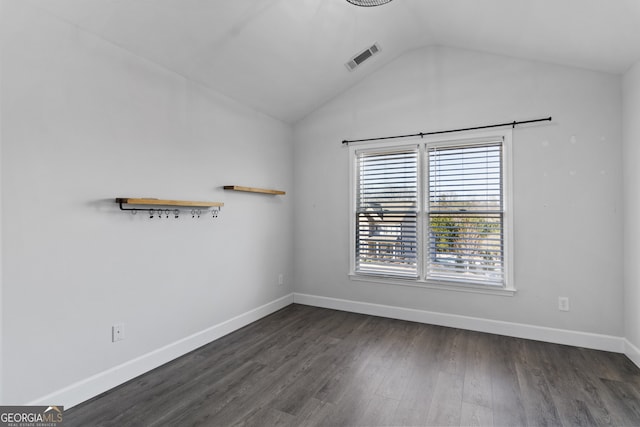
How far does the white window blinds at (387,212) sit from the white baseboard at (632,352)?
1873 millimetres

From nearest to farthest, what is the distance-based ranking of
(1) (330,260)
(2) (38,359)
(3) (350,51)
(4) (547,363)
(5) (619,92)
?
(2) (38,359), (4) (547,363), (5) (619,92), (3) (350,51), (1) (330,260)

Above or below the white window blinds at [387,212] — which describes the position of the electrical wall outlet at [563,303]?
below

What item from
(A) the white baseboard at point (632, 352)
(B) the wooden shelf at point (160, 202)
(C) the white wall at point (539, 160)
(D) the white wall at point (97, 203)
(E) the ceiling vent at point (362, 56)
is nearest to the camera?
(D) the white wall at point (97, 203)

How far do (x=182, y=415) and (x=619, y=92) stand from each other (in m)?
4.34

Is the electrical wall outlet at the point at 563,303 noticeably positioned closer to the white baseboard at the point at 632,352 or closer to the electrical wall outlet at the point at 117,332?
the white baseboard at the point at 632,352

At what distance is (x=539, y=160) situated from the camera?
321 centimetres

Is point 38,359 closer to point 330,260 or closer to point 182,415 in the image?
point 182,415

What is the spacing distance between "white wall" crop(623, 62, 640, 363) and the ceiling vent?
2239mm

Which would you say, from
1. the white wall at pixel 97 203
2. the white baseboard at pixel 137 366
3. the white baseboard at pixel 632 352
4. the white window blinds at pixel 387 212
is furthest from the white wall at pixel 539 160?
the white wall at pixel 97 203

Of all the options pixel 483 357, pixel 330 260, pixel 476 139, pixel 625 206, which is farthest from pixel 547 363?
pixel 330 260

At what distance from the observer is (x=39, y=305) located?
2.02 meters

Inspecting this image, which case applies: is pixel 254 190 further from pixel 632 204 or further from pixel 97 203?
pixel 632 204

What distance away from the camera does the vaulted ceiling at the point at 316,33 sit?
2.28 meters

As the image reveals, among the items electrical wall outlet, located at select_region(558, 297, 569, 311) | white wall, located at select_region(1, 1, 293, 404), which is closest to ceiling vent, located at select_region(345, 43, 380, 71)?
white wall, located at select_region(1, 1, 293, 404)
